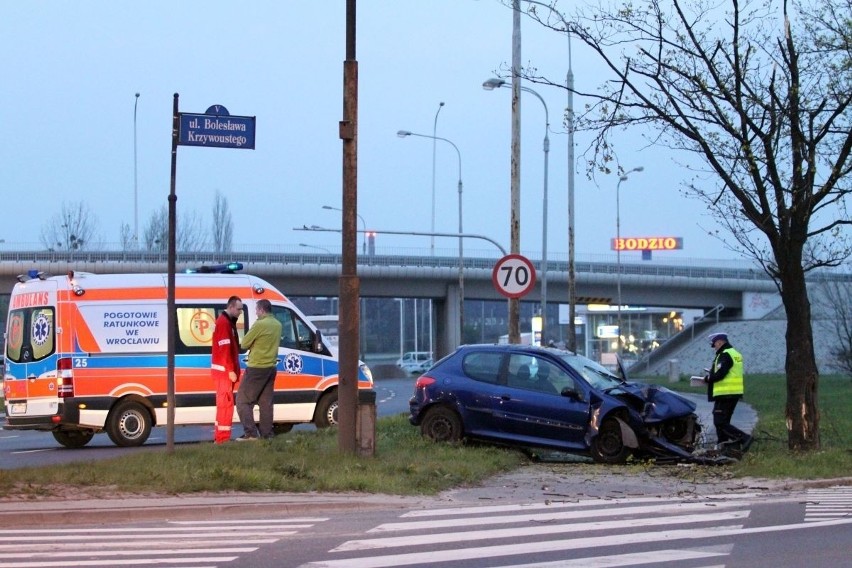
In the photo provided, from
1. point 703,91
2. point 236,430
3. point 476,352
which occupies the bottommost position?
point 236,430

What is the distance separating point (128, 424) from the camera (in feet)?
60.2

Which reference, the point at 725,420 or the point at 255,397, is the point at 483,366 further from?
the point at 725,420

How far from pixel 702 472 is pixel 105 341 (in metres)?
9.31

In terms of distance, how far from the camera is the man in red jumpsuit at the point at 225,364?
15.1 meters

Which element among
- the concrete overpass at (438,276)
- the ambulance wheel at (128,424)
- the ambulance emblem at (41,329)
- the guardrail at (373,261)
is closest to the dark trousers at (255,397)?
the ambulance wheel at (128,424)

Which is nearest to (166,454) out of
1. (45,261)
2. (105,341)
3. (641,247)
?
(105,341)

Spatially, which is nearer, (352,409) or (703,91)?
(352,409)

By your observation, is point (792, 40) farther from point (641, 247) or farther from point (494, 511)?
point (641, 247)

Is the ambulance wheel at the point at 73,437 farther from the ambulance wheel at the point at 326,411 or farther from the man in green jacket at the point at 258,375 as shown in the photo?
the man in green jacket at the point at 258,375

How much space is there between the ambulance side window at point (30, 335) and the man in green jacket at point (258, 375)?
4.70 meters

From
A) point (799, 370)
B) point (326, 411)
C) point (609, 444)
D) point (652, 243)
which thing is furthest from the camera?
point (652, 243)

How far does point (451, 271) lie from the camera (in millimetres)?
64125

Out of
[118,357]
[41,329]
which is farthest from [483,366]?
[41,329]

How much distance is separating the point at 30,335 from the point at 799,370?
11479mm
